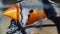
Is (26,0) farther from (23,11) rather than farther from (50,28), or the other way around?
(50,28)

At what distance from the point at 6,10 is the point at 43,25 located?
0.22 meters

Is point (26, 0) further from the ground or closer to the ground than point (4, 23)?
further from the ground

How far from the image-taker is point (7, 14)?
0.82m

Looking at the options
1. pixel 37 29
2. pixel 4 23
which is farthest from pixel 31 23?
pixel 4 23

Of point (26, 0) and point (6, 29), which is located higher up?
point (26, 0)

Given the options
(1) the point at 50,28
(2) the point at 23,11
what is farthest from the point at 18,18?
(1) the point at 50,28

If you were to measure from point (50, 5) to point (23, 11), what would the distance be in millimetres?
153

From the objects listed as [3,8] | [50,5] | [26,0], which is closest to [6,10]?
[3,8]

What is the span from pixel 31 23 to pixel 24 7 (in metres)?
0.10

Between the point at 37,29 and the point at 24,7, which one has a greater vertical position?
the point at 24,7

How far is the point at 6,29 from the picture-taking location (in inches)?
32.6

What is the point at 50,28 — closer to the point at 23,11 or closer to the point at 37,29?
the point at 37,29

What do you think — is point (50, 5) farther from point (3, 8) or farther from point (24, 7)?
point (3, 8)

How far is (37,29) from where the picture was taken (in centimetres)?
82
